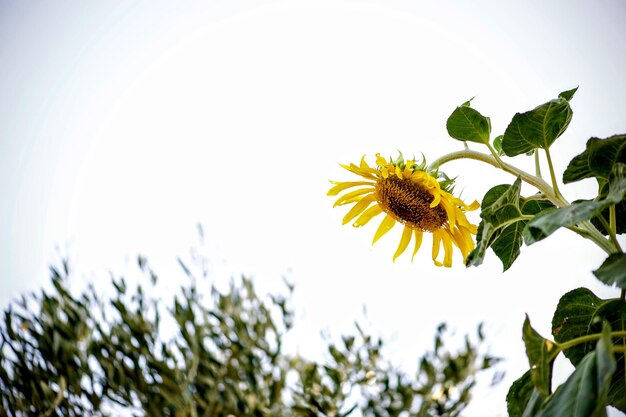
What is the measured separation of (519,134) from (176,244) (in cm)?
166

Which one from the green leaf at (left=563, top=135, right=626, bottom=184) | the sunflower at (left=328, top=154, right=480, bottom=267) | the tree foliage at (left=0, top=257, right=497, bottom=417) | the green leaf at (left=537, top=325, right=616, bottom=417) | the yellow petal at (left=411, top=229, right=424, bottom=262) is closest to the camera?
the green leaf at (left=537, top=325, right=616, bottom=417)

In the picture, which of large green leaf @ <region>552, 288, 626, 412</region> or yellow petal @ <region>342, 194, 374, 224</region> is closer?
large green leaf @ <region>552, 288, 626, 412</region>

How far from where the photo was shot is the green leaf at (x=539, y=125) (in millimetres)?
520

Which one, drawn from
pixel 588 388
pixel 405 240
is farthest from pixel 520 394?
pixel 405 240

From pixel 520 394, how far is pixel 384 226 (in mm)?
343

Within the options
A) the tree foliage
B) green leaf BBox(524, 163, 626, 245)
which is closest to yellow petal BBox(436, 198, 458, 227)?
green leaf BBox(524, 163, 626, 245)

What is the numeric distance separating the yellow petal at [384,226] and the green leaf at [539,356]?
381 mm

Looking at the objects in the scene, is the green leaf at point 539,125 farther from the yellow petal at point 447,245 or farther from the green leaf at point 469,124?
the yellow petal at point 447,245

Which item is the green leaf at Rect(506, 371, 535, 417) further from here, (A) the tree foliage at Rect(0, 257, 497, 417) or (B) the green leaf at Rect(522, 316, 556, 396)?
(A) the tree foliage at Rect(0, 257, 497, 417)

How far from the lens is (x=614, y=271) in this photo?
40cm

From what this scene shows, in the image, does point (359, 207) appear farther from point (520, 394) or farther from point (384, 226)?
point (520, 394)

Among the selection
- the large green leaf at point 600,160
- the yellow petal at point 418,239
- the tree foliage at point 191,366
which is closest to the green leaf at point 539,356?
the large green leaf at point 600,160

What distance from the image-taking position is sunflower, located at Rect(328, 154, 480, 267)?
0.69m

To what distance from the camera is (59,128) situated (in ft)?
8.87
